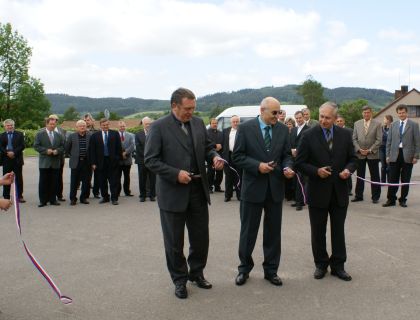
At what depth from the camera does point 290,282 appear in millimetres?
5137

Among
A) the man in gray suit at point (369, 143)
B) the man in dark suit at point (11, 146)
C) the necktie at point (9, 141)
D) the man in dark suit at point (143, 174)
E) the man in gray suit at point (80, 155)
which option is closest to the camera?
the man in gray suit at point (369, 143)

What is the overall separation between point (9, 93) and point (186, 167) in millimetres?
57962

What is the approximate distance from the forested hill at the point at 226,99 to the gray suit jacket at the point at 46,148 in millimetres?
104005

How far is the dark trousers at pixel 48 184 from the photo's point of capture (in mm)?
10578

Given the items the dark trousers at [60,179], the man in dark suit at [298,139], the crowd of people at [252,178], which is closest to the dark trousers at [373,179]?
the man in dark suit at [298,139]

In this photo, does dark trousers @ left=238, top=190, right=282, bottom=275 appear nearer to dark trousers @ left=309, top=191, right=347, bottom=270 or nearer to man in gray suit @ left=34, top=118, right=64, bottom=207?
dark trousers @ left=309, top=191, right=347, bottom=270

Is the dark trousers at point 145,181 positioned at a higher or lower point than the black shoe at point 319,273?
higher

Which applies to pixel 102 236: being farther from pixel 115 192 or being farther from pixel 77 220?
pixel 115 192

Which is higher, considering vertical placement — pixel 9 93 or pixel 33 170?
pixel 9 93

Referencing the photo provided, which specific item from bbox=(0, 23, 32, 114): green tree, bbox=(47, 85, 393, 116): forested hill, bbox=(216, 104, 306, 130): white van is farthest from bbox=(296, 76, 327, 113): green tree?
bbox=(216, 104, 306, 130): white van

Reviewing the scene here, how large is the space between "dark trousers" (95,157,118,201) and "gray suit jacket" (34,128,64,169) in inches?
38.2

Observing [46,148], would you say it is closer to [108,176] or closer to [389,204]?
[108,176]

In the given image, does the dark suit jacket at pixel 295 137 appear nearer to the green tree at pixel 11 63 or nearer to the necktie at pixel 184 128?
the necktie at pixel 184 128

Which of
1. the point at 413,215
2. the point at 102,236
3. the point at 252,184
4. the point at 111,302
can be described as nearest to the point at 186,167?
the point at 252,184
